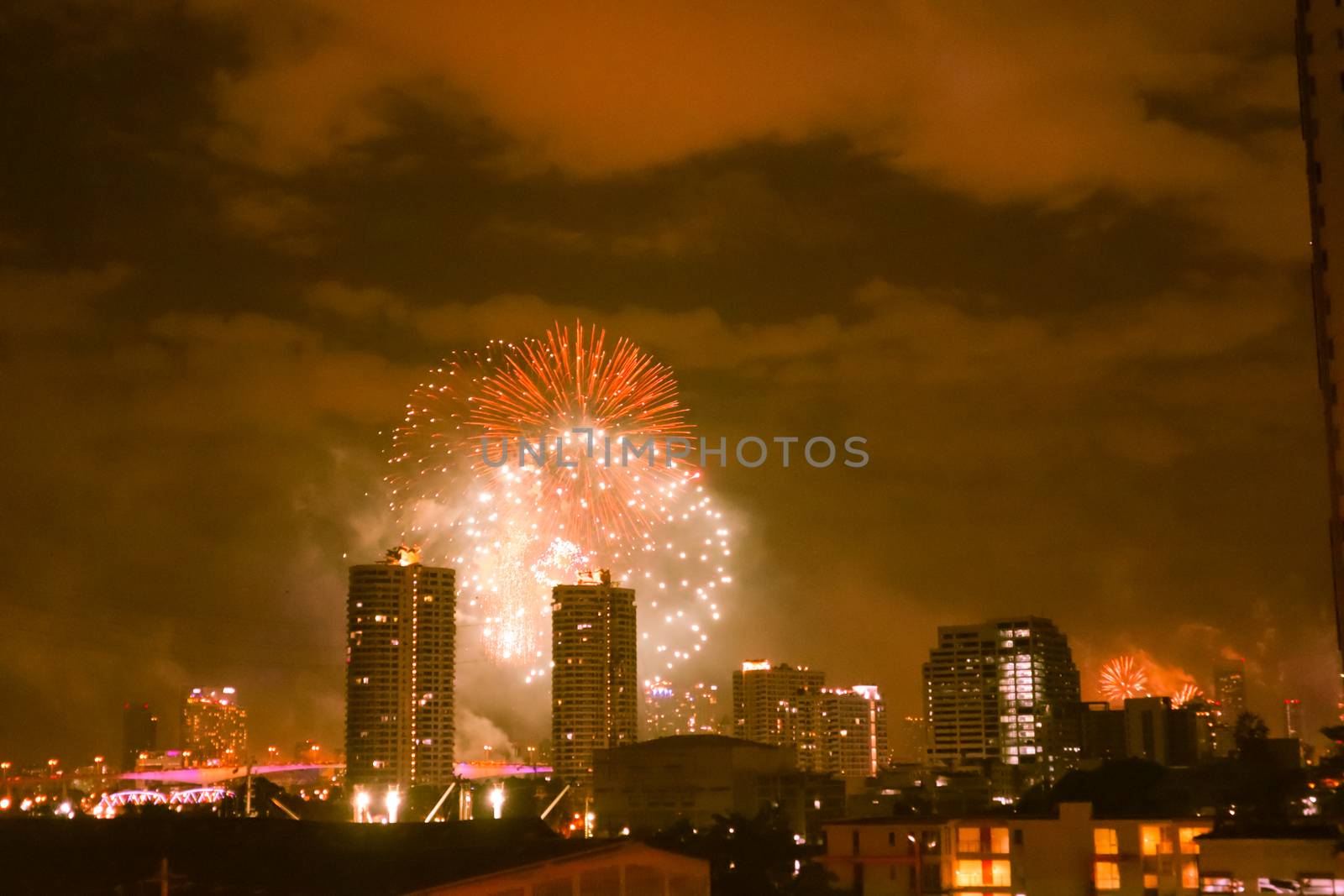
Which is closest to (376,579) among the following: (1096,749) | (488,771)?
(488,771)

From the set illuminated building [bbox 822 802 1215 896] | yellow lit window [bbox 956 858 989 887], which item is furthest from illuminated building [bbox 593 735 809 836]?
yellow lit window [bbox 956 858 989 887]

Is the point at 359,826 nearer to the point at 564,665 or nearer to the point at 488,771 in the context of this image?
the point at 564,665

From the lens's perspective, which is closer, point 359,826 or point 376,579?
point 359,826

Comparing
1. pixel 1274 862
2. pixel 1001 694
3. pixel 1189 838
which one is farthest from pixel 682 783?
pixel 1274 862

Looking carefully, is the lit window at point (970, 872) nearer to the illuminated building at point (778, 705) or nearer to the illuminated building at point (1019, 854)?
the illuminated building at point (1019, 854)

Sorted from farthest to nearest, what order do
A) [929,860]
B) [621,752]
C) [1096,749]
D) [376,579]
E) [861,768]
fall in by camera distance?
[861,768]
[1096,749]
[376,579]
[621,752]
[929,860]
